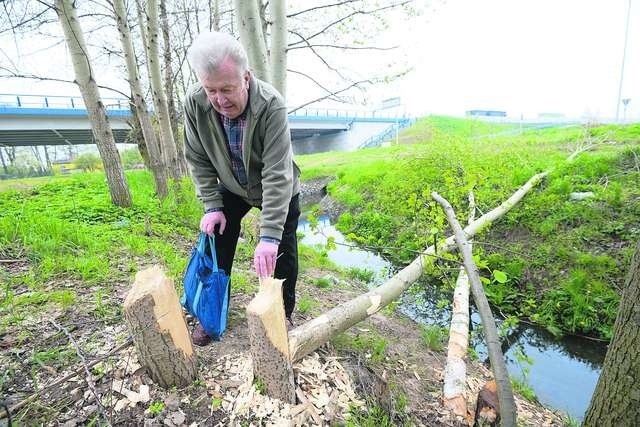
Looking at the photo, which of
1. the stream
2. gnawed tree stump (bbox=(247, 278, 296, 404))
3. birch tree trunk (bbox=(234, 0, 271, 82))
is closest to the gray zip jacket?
gnawed tree stump (bbox=(247, 278, 296, 404))

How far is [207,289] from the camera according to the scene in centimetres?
200

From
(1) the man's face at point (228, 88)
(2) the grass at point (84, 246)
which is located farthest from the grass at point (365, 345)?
(1) the man's face at point (228, 88)

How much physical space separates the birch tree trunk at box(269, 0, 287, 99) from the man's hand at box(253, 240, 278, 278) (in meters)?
2.10

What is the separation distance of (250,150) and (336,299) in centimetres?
255

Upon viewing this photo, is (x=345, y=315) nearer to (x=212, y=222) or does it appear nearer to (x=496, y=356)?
(x=496, y=356)

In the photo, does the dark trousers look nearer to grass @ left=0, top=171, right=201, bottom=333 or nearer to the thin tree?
grass @ left=0, top=171, right=201, bottom=333

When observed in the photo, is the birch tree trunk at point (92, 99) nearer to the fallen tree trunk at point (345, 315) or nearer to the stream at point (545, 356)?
the stream at point (545, 356)

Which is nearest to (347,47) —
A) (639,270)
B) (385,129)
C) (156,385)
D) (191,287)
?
(191,287)

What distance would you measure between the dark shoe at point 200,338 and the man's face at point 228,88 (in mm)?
1348

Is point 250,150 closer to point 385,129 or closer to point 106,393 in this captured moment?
point 106,393

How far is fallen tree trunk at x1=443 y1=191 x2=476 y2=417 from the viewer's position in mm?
2270

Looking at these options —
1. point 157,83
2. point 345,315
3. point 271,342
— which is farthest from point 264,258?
point 157,83

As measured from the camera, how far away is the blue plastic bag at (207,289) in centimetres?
201

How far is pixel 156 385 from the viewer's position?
65.8 inches
